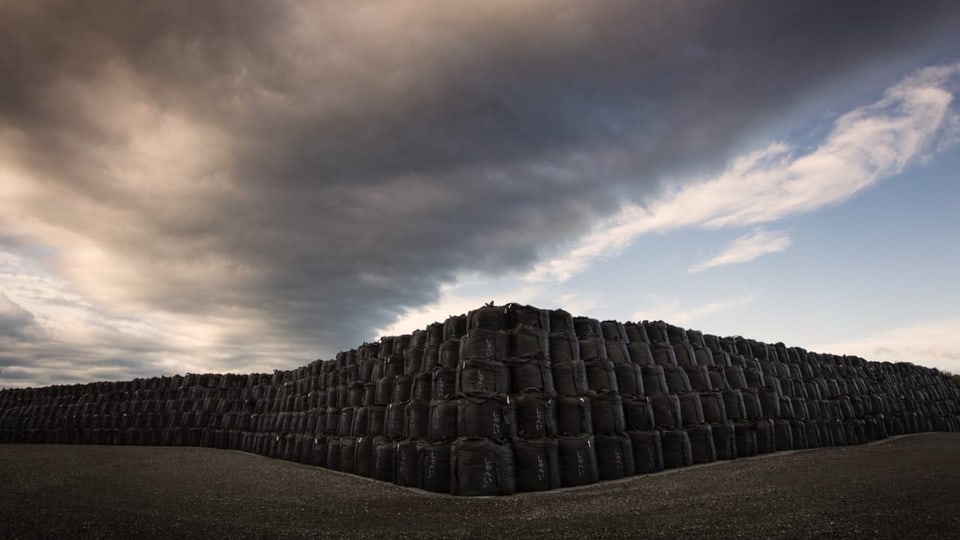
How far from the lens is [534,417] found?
28.8 feet

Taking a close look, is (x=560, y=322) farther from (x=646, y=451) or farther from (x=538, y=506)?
(x=538, y=506)

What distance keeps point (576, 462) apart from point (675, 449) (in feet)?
8.34

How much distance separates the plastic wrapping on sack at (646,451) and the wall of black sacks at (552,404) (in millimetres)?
31

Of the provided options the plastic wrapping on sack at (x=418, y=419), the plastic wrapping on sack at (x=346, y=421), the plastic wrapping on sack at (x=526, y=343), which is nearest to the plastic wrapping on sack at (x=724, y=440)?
the plastic wrapping on sack at (x=526, y=343)

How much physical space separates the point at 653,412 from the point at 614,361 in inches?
48.6

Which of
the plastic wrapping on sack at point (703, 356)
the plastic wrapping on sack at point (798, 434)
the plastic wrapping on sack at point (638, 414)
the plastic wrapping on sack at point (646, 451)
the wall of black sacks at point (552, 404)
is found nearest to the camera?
the wall of black sacks at point (552, 404)

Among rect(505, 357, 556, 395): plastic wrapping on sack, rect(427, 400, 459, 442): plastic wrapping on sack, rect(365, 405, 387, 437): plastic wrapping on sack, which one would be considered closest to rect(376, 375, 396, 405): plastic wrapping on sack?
rect(365, 405, 387, 437): plastic wrapping on sack

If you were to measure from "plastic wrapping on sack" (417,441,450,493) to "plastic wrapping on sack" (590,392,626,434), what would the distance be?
2693mm

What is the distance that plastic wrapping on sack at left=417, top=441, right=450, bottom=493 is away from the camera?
335 inches

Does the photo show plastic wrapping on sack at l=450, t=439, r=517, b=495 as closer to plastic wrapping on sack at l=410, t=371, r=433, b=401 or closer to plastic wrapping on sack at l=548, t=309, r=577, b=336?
plastic wrapping on sack at l=410, t=371, r=433, b=401

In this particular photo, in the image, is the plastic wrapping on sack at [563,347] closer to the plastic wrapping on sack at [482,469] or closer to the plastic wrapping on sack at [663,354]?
the plastic wrapping on sack at [482,469]

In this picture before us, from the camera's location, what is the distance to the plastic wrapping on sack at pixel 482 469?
7.95 metres

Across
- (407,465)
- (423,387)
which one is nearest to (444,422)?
(407,465)

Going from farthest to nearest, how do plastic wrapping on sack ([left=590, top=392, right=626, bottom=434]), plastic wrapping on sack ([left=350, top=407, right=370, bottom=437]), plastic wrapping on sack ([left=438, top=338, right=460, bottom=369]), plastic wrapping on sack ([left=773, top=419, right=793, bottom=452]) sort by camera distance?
plastic wrapping on sack ([left=773, top=419, right=793, bottom=452]), plastic wrapping on sack ([left=350, top=407, right=370, bottom=437]), plastic wrapping on sack ([left=438, top=338, right=460, bottom=369]), plastic wrapping on sack ([left=590, top=392, right=626, bottom=434])
